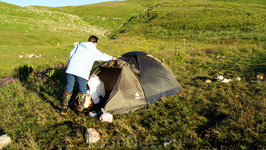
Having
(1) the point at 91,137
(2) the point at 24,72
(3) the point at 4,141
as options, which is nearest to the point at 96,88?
(1) the point at 91,137

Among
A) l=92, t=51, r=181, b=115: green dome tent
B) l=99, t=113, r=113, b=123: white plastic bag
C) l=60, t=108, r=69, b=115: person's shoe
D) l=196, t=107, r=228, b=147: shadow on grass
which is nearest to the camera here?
l=196, t=107, r=228, b=147: shadow on grass

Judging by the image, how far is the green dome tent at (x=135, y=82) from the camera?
5371mm

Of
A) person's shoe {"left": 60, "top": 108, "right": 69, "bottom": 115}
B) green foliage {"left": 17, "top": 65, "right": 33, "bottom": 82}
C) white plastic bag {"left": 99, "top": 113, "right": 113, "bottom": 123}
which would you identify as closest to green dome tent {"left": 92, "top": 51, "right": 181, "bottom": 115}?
white plastic bag {"left": 99, "top": 113, "right": 113, "bottom": 123}

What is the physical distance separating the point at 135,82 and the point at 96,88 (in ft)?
5.16

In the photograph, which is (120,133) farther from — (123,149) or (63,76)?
(63,76)

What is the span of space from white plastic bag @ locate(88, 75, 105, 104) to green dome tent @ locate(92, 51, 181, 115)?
32 cm

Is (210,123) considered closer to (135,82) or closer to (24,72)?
(135,82)

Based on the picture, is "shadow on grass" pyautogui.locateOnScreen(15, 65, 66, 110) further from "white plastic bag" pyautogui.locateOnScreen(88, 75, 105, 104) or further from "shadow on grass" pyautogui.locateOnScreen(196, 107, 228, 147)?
"shadow on grass" pyautogui.locateOnScreen(196, 107, 228, 147)

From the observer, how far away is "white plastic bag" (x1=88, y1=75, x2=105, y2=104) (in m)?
6.14

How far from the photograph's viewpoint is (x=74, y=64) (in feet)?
15.5

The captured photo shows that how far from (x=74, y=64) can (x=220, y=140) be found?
418cm

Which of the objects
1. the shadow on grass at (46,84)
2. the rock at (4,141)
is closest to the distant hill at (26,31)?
the shadow on grass at (46,84)

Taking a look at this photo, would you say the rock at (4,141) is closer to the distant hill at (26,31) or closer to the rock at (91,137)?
the rock at (91,137)

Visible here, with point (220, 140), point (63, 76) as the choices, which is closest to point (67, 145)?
point (220, 140)
